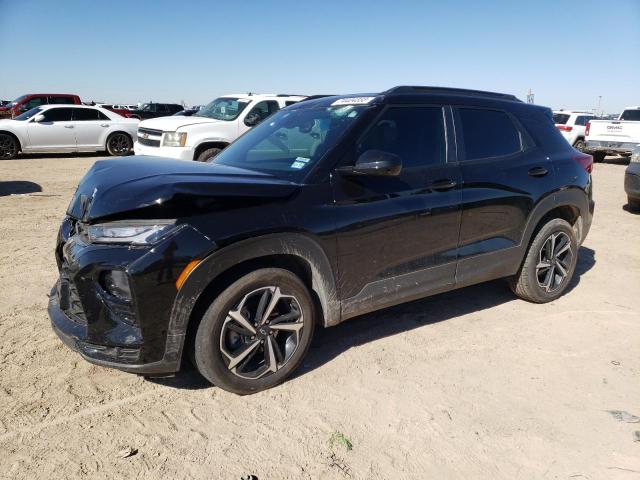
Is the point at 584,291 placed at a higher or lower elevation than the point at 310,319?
lower

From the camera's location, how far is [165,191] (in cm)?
245

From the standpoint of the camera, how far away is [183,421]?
8.73 ft

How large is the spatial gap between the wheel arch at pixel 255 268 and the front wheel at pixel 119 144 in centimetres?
1391

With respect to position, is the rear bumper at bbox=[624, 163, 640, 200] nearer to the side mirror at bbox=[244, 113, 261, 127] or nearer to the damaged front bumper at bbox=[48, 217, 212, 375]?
the side mirror at bbox=[244, 113, 261, 127]

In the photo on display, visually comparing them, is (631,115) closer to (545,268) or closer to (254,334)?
(545,268)

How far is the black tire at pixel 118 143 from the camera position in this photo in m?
15.0

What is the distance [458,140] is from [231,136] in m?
6.38

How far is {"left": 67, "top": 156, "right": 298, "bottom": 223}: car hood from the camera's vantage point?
2.45 meters

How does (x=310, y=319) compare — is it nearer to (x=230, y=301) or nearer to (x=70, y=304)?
(x=230, y=301)

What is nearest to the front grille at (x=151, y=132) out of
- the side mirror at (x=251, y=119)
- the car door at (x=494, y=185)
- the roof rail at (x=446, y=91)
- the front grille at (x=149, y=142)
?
the front grille at (x=149, y=142)

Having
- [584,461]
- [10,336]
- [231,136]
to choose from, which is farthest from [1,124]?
[584,461]

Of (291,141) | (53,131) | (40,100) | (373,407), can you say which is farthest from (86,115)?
(373,407)

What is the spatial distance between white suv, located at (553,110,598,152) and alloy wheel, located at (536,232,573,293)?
15474mm

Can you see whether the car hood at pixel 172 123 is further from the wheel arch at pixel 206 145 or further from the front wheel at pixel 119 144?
the front wheel at pixel 119 144
